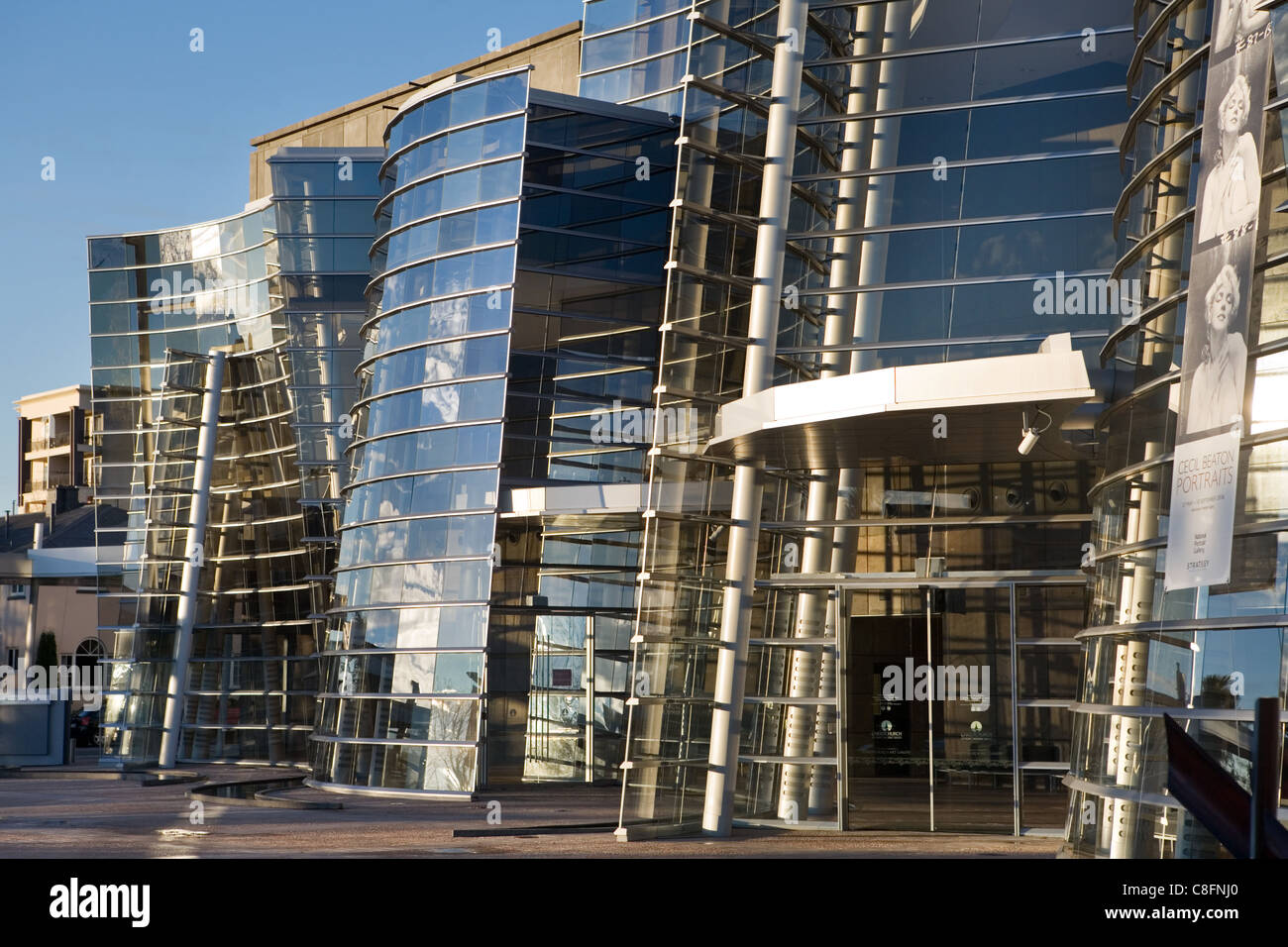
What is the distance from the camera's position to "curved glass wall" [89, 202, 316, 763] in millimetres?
35656

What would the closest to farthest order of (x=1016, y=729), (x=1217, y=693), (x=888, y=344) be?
(x=1217, y=693) < (x=1016, y=729) < (x=888, y=344)

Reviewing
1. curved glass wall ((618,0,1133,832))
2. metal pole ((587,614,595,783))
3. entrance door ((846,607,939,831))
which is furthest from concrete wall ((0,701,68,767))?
Result: entrance door ((846,607,939,831))

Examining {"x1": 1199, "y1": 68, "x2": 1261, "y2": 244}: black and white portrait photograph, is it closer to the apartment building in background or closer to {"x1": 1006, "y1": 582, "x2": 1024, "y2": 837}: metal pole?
{"x1": 1006, "y1": 582, "x2": 1024, "y2": 837}: metal pole

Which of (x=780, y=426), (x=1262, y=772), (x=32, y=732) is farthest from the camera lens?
(x=32, y=732)

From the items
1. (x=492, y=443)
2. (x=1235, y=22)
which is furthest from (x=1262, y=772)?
(x=492, y=443)

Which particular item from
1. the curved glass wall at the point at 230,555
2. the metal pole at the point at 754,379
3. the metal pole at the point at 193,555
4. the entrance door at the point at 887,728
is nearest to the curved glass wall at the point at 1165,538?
the metal pole at the point at 754,379

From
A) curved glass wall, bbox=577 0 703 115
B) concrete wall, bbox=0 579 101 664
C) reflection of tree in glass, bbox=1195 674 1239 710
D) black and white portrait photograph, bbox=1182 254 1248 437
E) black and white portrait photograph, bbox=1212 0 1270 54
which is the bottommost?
concrete wall, bbox=0 579 101 664

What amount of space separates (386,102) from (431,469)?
62.1 ft

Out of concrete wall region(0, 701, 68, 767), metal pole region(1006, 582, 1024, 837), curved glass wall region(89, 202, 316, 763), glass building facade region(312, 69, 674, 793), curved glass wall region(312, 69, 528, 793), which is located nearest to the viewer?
metal pole region(1006, 582, 1024, 837)

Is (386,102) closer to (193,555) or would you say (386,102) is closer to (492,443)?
(193,555)

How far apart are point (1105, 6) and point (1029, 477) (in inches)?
259

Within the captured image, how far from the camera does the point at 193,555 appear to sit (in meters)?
35.6

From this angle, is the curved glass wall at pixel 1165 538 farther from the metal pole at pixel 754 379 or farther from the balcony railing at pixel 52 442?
the balcony railing at pixel 52 442

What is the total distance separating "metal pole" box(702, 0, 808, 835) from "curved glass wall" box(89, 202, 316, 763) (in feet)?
66.6
